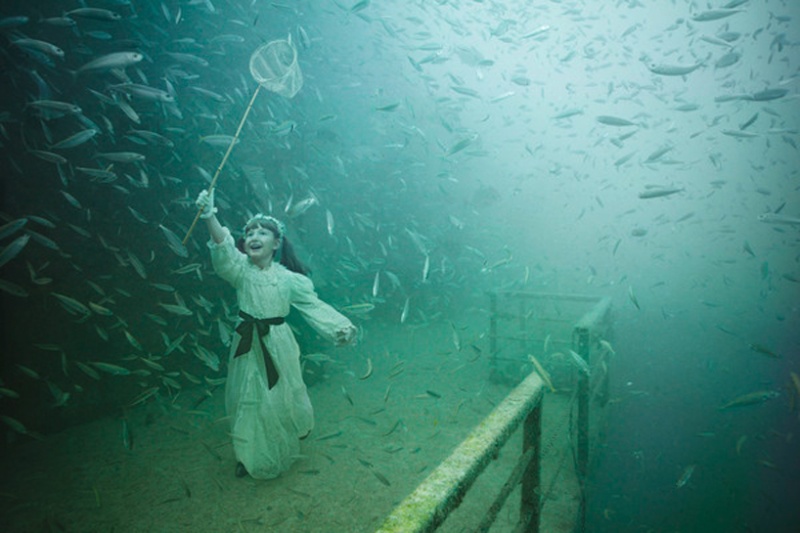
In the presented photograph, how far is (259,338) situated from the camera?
3.51m

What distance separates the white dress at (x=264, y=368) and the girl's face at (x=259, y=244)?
0.08 m

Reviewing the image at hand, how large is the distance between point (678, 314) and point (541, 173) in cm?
1613

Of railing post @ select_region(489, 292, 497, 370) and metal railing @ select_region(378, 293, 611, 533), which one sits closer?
metal railing @ select_region(378, 293, 611, 533)

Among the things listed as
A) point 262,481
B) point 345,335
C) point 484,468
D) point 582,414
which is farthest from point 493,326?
point 484,468

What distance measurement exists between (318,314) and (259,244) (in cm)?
93

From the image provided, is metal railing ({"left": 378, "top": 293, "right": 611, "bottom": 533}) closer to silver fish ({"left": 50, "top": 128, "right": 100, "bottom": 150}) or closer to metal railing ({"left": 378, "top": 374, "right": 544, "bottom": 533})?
metal railing ({"left": 378, "top": 374, "right": 544, "bottom": 533})

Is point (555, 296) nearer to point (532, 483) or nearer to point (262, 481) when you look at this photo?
point (532, 483)

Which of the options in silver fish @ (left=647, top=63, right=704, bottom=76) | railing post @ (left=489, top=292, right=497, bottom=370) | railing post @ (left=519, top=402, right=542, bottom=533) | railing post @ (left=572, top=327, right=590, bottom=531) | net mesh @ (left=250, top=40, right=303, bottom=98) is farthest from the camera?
railing post @ (left=489, top=292, right=497, bottom=370)

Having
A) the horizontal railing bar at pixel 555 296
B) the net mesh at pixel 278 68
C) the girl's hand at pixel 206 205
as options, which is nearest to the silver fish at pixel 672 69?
the horizontal railing bar at pixel 555 296

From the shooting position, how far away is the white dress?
351 cm

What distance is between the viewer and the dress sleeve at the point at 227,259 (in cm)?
328

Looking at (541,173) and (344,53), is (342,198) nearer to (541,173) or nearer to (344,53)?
(344,53)

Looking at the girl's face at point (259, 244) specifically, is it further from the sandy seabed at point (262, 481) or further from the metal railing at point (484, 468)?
the metal railing at point (484, 468)

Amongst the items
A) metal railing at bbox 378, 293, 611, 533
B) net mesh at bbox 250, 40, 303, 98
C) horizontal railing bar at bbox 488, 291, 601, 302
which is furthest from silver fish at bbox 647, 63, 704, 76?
metal railing at bbox 378, 293, 611, 533
